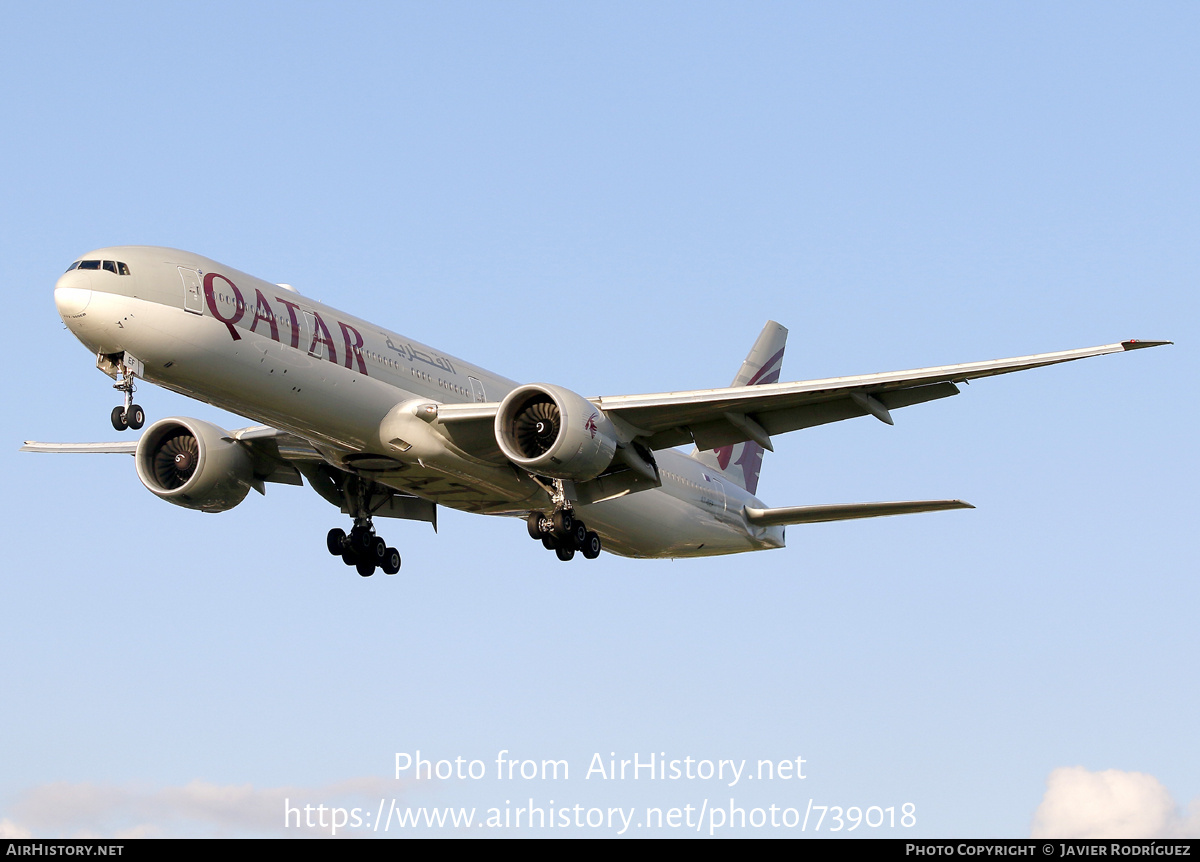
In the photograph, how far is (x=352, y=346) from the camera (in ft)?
93.1

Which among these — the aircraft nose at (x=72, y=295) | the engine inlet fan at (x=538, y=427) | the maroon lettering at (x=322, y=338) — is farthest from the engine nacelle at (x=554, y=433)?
the aircraft nose at (x=72, y=295)

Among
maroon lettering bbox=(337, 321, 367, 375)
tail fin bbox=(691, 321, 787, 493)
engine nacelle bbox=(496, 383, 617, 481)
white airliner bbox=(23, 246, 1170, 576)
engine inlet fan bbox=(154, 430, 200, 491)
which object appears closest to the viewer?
white airliner bbox=(23, 246, 1170, 576)

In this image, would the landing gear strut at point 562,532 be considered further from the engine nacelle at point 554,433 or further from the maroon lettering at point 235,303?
the maroon lettering at point 235,303

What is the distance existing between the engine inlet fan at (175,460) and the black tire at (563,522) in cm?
830

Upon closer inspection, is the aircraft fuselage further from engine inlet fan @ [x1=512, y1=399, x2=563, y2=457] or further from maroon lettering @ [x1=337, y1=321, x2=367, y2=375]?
engine inlet fan @ [x1=512, y1=399, x2=563, y2=457]

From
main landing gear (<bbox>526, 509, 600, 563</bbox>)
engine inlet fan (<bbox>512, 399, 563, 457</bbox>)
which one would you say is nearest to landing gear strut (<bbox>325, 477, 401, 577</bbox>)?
main landing gear (<bbox>526, 509, 600, 563</bbox>)

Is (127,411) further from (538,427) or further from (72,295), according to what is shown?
(538,427)

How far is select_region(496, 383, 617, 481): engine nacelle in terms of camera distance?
2848 centimetres

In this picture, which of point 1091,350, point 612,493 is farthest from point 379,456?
point 1091,350

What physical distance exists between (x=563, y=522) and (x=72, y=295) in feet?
36.0

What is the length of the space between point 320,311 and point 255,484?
6.89m

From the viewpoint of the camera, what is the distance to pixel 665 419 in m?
30.4
